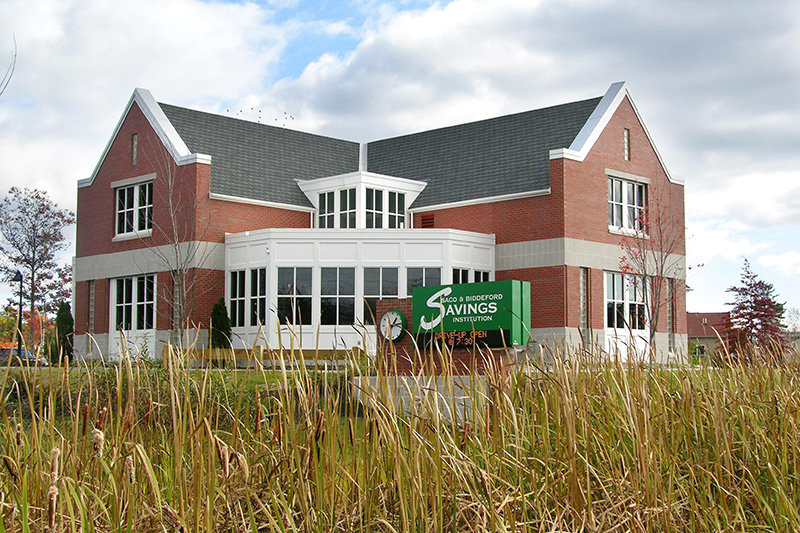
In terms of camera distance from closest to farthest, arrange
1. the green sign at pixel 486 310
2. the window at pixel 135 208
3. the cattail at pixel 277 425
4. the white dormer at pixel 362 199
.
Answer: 1. the cattail at pixel 277 425
2. the green sign at pixel 486 310
3. the white dormer at pixel 362 199
4. the window at pixel 135 208

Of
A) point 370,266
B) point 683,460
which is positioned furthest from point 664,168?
point 683,460

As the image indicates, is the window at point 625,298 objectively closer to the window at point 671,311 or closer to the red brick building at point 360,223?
the red brick building at point 360,223

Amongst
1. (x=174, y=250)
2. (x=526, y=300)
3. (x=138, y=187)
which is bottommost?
(x=526, y=300)

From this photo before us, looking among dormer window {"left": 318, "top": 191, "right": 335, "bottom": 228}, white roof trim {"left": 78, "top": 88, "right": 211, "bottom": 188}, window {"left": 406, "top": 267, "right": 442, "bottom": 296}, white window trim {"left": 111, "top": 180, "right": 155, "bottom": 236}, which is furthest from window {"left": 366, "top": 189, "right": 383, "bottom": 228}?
white window trim {"left": 111, "top": 180, "right": 155, "bottom": 236}

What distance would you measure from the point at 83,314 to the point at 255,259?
888 centimetres

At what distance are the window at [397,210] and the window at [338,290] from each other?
450cm

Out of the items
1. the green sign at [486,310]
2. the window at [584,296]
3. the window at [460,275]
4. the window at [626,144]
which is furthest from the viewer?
the window at [626,144]

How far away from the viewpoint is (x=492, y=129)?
109 feet

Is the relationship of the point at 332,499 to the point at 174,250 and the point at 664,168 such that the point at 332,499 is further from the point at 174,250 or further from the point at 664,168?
the point at 664,168

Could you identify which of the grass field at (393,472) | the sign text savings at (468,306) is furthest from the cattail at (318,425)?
the sign text savings at (468,306)

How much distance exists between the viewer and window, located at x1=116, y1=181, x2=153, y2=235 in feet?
105

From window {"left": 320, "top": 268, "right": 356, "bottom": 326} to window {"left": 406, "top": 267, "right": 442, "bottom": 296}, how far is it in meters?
1.71

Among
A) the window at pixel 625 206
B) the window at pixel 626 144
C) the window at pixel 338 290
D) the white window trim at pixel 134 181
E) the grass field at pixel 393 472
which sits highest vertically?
the window at pixel 626 144

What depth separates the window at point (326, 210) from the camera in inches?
1286
